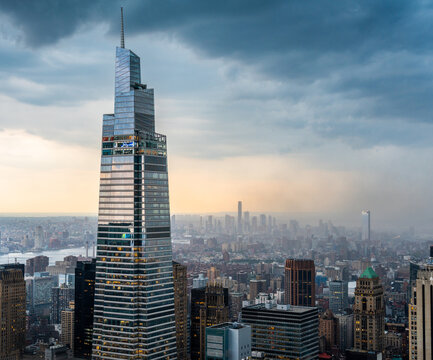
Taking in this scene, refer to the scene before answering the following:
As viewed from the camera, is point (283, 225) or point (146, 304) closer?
point (146, 304)

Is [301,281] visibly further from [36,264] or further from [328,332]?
[36,264]

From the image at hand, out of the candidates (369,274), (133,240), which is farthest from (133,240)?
(369,274)

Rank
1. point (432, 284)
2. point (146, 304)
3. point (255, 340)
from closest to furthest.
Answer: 1. point (432, 284)
2. point (146, 304)
3. point (255, 340)

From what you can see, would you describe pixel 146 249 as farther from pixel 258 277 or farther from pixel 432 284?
pixel 258 277

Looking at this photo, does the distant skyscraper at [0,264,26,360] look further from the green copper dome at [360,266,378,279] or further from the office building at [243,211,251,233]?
the green copper dome at [360,266,378,279]

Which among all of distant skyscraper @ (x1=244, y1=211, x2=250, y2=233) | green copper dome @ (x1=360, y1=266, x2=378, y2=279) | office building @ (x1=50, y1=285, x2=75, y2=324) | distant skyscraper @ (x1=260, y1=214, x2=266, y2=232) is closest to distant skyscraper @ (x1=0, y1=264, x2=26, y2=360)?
office building @ (x1=50, y1=285, x2=75, y2=324)

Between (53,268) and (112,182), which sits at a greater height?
(112,182)

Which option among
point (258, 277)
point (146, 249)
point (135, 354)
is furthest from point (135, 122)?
point (258, 277)

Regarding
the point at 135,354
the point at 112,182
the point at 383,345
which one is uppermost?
the point at 112,182
